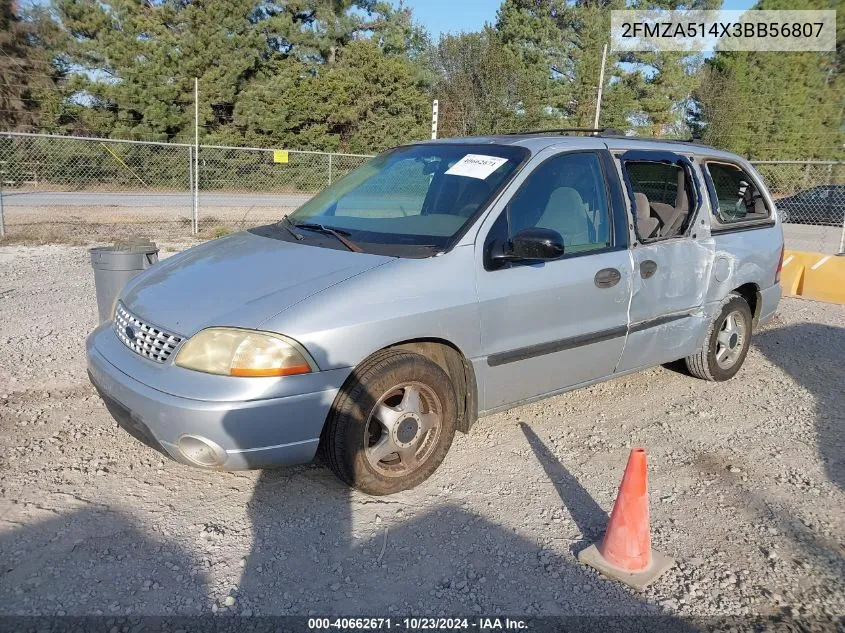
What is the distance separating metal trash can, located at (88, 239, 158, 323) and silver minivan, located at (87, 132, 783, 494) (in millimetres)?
1354

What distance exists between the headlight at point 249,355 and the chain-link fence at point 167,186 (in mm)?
13488

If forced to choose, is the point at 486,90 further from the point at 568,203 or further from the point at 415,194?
the point at 568,203

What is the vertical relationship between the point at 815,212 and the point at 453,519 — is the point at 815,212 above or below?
above

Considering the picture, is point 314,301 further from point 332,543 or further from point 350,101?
point 350,101

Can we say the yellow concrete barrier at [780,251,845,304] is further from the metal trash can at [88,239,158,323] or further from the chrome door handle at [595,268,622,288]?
the metal trash can at [88,239,158,323]

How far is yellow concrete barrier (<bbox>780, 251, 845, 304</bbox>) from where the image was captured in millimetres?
8609

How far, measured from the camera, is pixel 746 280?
5152 mm

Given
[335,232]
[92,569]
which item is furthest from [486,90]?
[92,569]

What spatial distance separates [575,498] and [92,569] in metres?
2.29

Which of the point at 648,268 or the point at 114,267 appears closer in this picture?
the point at 648,268

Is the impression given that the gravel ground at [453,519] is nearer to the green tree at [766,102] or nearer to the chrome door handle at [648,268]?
the chrome door handle at [648,268]

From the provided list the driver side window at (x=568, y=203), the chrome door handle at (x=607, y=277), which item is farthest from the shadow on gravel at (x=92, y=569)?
the chrome door handle at (x=607, y=277)

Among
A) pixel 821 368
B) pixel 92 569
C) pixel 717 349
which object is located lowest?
pixel 92 569

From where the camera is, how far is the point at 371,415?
10.4 feet
